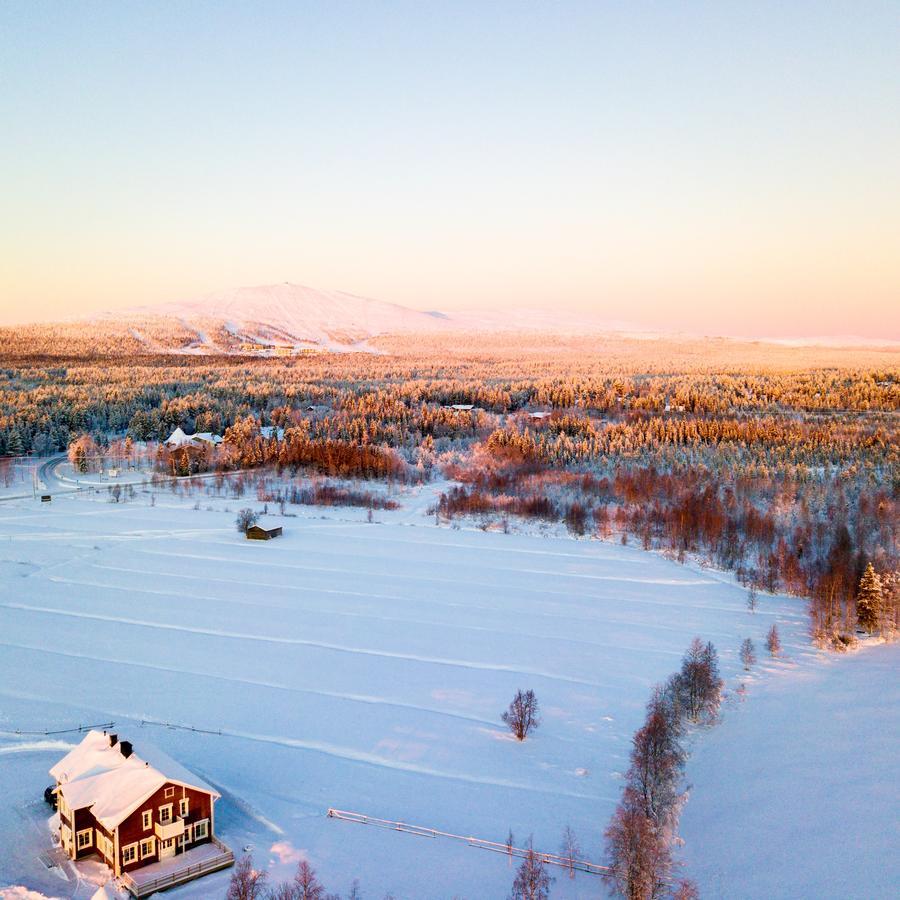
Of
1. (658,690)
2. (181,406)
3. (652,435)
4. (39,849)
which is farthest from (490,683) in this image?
(181,406)

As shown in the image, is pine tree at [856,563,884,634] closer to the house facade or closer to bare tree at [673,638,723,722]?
bare tree at [673,638,723,722]

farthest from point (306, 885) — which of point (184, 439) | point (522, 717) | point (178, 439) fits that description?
point (178, 439)

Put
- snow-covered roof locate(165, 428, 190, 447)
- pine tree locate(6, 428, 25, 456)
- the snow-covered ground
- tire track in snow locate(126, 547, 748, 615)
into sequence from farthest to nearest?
pine tree locate(6, 428, 25, 456)
snow-covered roof locate(165, 428, 190, 447)
tire track in snow locate(126, 547, 748, 615)
the snow-covered ground

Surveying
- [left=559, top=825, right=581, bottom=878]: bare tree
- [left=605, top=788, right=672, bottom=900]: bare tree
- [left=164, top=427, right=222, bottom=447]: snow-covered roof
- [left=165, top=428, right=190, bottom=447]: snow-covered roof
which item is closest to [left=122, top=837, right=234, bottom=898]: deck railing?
[left=559, top=825, right=581, bottom=878]: bare tree

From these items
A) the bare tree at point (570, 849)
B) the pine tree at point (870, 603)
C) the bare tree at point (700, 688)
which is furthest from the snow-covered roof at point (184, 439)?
the bare tree at point (570, 849)

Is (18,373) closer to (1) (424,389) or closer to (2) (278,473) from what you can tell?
(1) (424,389)

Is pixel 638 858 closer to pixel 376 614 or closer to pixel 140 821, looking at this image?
pixel 140 821

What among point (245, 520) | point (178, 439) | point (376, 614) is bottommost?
point (376, 614)

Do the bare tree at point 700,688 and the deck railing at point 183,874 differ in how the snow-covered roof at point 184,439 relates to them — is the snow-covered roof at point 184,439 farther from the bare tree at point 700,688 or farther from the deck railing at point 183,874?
the deck railing at point 183,874
